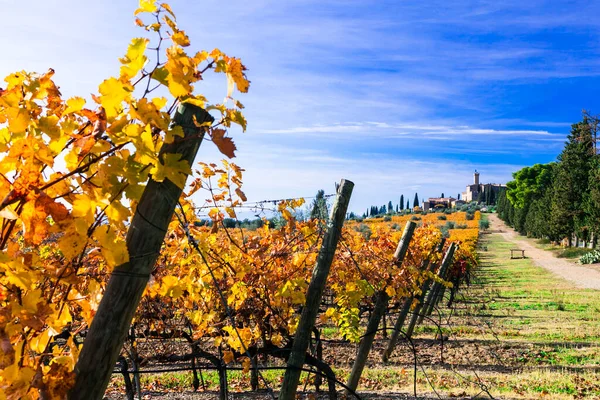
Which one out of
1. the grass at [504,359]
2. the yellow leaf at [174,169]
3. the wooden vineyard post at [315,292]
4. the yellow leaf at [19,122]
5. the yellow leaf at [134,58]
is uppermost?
the yellow leaf at [134,58]

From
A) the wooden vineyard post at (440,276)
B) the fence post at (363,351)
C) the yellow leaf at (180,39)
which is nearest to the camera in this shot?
the yellow leaf at (180,39)

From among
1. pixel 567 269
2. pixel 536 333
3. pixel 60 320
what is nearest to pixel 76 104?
pixel 60 320

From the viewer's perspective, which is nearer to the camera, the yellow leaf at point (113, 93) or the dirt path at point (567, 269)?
the yellow leaf at point (113, 93)

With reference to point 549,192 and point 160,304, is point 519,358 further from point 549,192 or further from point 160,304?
point 549,192

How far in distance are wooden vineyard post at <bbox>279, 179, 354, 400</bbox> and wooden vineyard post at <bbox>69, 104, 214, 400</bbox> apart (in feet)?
4.89

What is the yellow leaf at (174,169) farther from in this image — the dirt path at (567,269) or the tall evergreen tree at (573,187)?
the tall evergreen tree at (573,187)

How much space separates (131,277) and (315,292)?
64.7 inches

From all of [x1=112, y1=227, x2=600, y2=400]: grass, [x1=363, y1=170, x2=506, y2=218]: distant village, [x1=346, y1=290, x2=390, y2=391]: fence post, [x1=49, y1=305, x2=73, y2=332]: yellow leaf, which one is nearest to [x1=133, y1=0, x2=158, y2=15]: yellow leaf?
[x1=49, y1=305, x2=73, y2=332]: yellow leaf

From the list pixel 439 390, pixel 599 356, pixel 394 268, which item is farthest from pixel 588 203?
pixel 394 268

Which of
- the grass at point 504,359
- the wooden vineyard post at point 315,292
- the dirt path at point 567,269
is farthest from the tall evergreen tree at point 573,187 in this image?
the wooden vineyard post at point 315,292

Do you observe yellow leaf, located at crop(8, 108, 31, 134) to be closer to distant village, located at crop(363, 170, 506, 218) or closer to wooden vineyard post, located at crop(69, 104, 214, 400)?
wooden vineyard post, located at crop(69, 104, 214, 400)

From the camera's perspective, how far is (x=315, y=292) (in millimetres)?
2992

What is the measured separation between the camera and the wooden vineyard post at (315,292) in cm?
287

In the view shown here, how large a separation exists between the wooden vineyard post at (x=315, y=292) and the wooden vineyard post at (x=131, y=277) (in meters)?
1.49
